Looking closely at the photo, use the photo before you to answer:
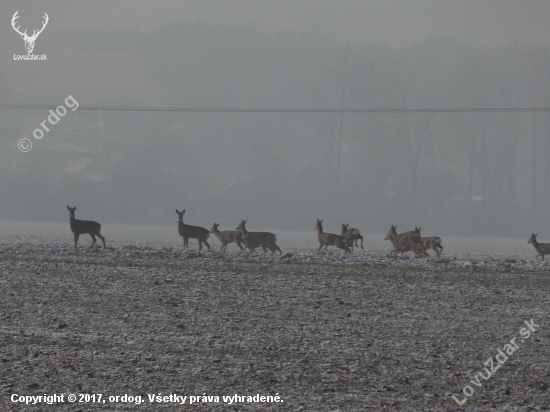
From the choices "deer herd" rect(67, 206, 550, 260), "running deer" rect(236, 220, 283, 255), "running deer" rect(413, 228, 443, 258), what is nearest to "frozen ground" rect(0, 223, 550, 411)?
"running deer" rect(413, 228, 443, 258)

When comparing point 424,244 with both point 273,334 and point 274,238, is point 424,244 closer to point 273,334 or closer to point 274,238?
point 274,238

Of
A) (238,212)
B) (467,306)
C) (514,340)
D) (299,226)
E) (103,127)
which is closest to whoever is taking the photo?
(514,340)

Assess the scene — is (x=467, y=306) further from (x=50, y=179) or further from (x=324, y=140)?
(x=50, y=179)

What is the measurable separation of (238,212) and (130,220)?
1339cm

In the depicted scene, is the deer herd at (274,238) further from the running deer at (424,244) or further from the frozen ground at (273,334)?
the frozen ground at (273,334)

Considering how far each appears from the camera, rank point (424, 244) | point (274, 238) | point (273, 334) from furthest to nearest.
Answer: point (274, 238) → point (424, 244) → point (273, 334)

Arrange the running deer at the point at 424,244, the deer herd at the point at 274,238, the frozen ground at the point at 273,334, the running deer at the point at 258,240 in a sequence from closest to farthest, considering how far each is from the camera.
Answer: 1. the frozen ground at the point at 273,334
2. the running deer at the point at 424,244
3. the deer herd at the point at 274,238
4. the running deer at the point at 258,240

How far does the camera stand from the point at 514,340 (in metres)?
11.7

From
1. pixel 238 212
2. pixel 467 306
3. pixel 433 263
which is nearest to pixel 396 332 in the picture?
pixel 467 306

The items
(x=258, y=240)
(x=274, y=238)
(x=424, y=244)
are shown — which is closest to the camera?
(x=424, y=244)

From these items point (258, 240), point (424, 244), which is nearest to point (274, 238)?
point (258, 240)

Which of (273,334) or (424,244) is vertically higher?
(424,244)

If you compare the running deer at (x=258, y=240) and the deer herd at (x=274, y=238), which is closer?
the deer herd at (x=274, y=238)

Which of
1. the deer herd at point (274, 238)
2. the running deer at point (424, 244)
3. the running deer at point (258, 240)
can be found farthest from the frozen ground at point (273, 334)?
the running deer at point (258, 240)
